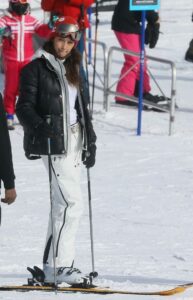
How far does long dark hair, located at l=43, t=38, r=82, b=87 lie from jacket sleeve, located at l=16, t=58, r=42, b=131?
119mm

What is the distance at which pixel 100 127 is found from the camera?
12.3 m

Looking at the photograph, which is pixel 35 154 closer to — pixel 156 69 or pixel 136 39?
pixel 136 39

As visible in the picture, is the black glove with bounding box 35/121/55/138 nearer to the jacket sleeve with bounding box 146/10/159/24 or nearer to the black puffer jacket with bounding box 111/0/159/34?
the jacket sleeve with bounding box 146/10/159/24

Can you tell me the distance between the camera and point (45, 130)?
20.2 ft

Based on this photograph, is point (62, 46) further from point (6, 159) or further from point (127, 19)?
point (127, 19)

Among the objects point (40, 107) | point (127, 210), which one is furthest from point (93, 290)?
point (127, 210)

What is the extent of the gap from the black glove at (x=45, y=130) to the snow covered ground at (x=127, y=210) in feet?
2.94

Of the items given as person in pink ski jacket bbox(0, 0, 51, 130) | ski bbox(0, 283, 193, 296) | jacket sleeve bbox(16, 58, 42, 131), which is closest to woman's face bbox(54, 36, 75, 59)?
jacket sleeve bbox(16, 58, 42, 131)

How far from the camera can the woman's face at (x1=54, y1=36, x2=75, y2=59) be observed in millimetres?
6324

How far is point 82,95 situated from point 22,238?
6.65ft

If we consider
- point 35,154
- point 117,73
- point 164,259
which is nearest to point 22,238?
point 164,259

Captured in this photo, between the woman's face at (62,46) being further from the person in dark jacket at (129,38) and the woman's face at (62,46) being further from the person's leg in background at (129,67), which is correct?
the person's leg in background at (129,67)

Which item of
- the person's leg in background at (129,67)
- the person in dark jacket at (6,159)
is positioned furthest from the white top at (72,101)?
the person's leg in background at (129,67)

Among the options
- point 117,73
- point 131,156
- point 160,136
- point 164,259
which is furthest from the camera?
point 117,73
